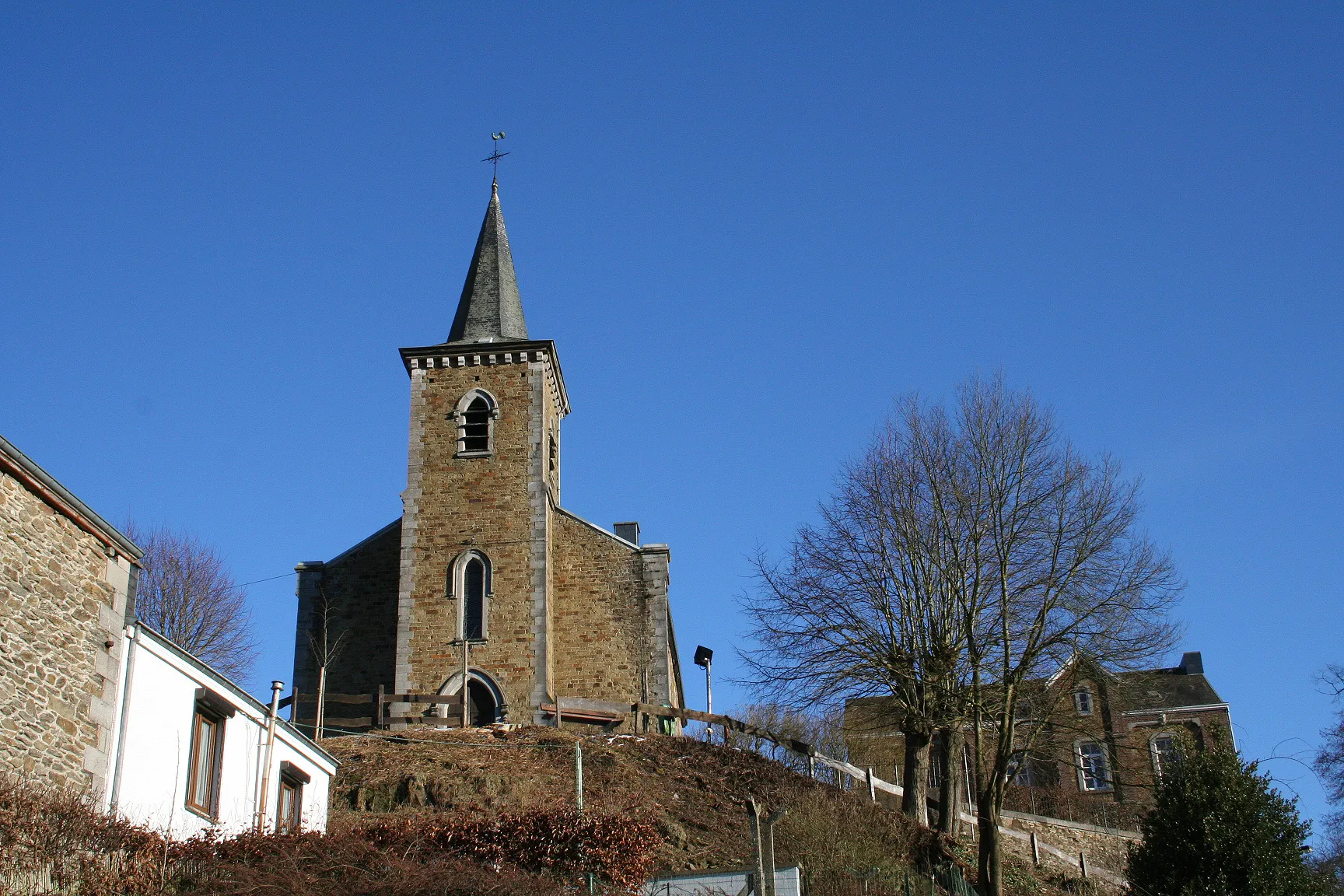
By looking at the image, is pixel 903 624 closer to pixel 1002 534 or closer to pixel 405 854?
pixel 1002 534

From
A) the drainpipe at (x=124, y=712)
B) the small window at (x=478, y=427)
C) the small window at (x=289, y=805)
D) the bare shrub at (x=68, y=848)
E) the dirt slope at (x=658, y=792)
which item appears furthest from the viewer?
the small window at (x=478, y=427)

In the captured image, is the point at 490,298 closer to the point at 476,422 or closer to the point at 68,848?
the point at 476,422

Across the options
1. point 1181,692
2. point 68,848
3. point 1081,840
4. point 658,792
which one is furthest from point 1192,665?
point 68,848

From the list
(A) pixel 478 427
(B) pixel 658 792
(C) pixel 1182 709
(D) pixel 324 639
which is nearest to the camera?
(B) pixel 658 792

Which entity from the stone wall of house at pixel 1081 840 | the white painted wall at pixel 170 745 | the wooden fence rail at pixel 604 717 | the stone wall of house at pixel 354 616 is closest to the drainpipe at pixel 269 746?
the white painted wall at pixel 170 745

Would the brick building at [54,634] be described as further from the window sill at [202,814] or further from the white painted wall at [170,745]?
the window sill at [202,814]

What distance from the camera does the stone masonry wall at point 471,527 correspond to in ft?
104

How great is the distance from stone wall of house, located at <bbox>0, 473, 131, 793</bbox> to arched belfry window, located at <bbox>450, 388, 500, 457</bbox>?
17.7m

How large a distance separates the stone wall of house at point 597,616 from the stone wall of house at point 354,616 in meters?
4.08

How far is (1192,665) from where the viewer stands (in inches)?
1901

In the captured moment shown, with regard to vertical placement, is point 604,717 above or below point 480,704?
below

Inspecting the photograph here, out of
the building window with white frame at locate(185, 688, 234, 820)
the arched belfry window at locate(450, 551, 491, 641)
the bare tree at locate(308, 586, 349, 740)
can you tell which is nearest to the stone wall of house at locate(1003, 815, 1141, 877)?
the arched belfry window at locate(450, 551, 491, 641)

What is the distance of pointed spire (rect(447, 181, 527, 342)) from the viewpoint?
36406 millimetres

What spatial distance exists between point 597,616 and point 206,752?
640 inches
